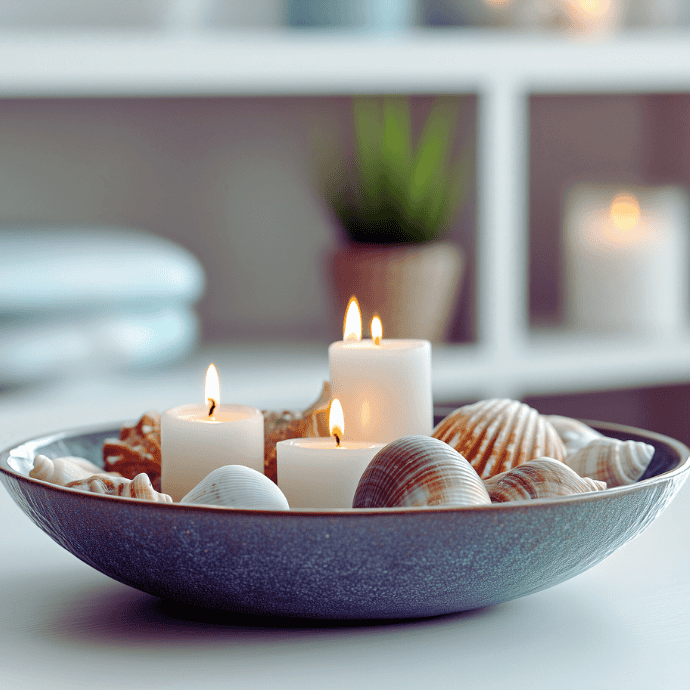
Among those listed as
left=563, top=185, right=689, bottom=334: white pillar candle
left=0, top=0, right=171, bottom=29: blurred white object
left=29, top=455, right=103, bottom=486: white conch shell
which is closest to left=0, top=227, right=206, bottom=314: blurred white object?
left=0, top=0, right=171, bottom=29: blurred white object

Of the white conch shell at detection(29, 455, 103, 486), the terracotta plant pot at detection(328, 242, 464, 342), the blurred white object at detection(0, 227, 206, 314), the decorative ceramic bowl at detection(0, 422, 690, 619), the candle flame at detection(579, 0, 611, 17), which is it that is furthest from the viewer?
the candle flame at detection(579, 0, 611, 17)

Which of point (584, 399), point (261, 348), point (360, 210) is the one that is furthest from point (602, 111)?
point (261, 348)

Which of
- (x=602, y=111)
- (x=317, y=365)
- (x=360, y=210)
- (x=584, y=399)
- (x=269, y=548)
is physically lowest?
(x=584, y=399)

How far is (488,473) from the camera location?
0.58 meters

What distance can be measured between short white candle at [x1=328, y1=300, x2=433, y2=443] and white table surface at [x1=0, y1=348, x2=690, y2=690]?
0.12 m

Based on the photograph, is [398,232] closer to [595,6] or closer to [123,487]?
[595,6]

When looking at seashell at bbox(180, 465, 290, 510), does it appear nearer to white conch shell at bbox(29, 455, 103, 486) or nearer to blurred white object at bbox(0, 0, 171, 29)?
white conch shell at bbox(29, 455, 103, 486)

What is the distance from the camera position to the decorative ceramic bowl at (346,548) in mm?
427

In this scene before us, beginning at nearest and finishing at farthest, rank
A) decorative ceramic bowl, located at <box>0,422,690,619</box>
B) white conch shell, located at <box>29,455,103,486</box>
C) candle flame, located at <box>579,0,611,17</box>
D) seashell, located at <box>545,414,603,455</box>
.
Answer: decorative ceramic bowl, located at <box>0,422,690,619</box> < white conch shell, located at <box>29,455,103,486</box> < seashell, located at <box>545,414,603,455</box> < candle flame, located at <box>579,0,611,17</box>

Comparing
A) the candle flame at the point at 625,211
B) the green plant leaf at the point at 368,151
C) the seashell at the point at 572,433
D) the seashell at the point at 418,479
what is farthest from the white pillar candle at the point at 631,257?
the seashell at the point at 418,479

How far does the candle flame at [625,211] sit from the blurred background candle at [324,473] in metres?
1.33

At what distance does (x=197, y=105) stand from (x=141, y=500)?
1.40 m

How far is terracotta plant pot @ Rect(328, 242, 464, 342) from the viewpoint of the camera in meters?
1.50

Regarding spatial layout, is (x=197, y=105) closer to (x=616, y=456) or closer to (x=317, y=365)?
(x=317, y=365)
